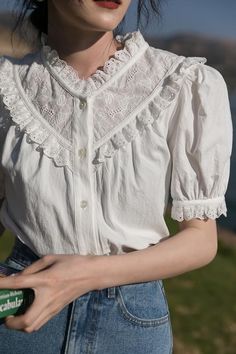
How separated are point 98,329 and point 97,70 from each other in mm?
440

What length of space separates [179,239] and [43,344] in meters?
0.27

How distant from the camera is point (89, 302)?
46.4 inches

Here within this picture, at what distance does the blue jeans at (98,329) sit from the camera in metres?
1.17

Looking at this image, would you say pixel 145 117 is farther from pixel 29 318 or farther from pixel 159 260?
pixel 29 318

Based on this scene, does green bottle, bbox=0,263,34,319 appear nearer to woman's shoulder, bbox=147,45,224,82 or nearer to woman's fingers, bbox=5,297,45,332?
woman's fingers, bbox=5,297,45,332

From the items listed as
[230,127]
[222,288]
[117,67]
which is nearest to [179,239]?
[230,127]

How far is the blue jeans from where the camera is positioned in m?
1.17

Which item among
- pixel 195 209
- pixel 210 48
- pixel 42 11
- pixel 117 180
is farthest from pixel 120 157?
pixel 210 48

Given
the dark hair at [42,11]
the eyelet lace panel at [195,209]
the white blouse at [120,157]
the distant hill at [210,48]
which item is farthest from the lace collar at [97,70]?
the distant hill at [210,48]

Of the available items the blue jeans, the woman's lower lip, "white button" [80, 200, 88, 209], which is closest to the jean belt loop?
the blue jeans

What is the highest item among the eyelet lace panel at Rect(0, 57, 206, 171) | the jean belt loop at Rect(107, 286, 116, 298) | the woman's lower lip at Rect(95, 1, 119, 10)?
the woman's lower lip at Rect(95, 1, 119, 10)

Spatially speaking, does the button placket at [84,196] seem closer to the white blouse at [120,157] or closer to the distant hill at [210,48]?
the white blouse at [120,157]

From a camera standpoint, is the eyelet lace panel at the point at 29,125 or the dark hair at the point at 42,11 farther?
the dark hair at the point at 42,11

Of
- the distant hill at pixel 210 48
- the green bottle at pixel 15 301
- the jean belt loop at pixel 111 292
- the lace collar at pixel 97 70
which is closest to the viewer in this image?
the green bottle at pixel 15 301
